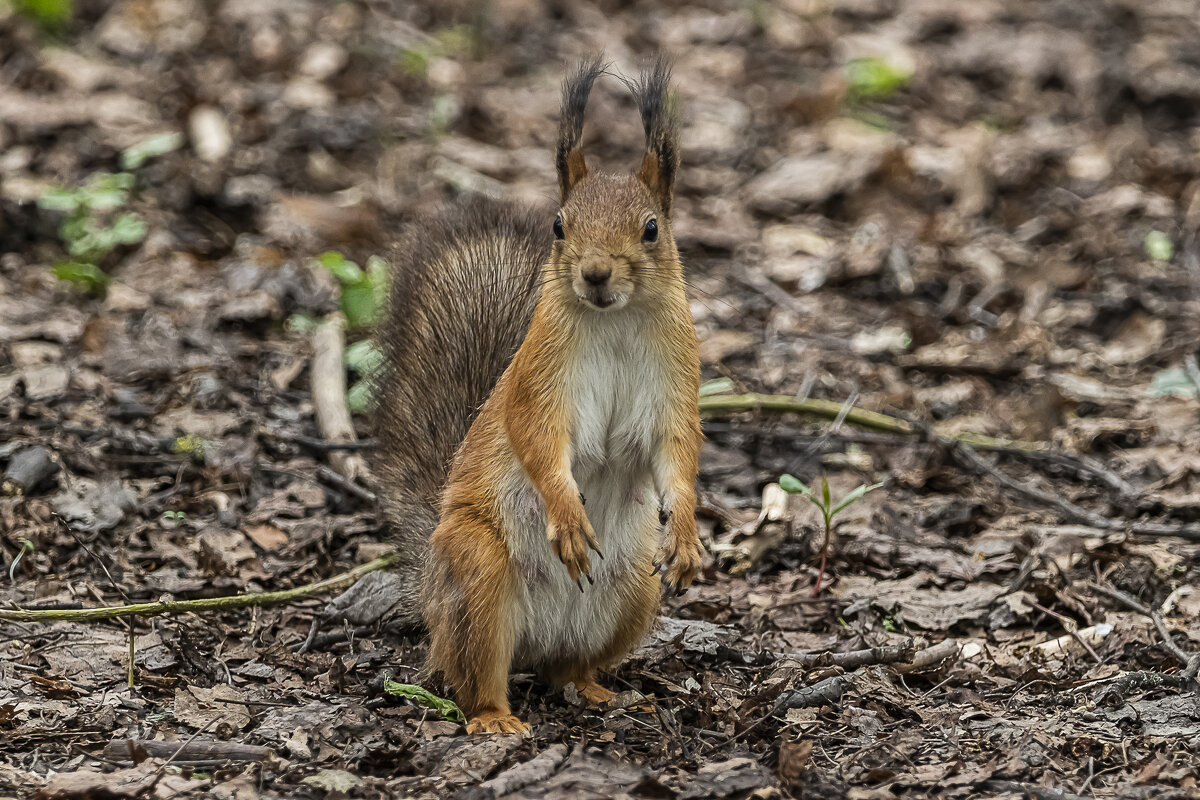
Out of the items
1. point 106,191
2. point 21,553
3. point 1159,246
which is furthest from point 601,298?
point 1159,246

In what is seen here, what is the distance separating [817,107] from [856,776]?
5.66 m

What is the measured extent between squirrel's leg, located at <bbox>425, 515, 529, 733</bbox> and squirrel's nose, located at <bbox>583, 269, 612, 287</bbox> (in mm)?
666

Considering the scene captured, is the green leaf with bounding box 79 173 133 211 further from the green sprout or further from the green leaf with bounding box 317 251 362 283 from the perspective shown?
the green sprout

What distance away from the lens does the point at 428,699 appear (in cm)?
310

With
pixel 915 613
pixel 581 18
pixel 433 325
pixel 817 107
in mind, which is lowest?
pixel 915 613

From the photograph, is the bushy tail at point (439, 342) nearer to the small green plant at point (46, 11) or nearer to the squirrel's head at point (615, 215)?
the squirrel's head at point (615, 215)

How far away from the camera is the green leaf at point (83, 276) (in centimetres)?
522

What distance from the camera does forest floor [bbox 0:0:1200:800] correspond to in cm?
294

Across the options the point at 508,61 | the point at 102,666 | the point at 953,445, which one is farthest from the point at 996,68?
the point at 102,666

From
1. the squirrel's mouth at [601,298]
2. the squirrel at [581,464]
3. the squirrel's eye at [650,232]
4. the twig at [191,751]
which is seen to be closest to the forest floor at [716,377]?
the twig at [191,751]

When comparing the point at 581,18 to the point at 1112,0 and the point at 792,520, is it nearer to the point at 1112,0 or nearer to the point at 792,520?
the point at 1112,0

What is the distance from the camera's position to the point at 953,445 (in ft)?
14.9

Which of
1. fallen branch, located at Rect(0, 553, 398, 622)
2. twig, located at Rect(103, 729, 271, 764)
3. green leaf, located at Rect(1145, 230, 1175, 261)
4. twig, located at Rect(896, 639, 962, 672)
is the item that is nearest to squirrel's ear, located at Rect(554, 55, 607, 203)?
fallen branch, located at Rect(0, 553, 398, 622)

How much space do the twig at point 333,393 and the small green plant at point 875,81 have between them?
13.6ft
